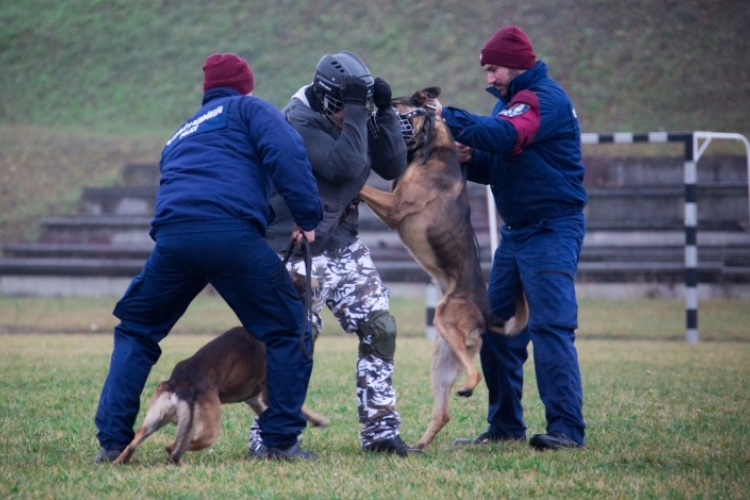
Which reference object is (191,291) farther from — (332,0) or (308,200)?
(332,0)

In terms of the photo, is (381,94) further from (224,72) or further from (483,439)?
(483,439)

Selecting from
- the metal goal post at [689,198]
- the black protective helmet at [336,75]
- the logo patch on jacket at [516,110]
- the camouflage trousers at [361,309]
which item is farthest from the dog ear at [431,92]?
the metal goal post at [689,198]

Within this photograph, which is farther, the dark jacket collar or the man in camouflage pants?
the man in camouflage pants

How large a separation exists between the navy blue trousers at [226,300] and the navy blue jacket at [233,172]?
10 cm

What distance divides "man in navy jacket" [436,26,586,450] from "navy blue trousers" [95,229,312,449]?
1268 millimetres

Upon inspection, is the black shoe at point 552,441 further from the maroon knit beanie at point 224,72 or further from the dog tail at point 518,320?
the maroon knit beanie at point 224,72

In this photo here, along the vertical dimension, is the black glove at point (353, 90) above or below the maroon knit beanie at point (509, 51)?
below

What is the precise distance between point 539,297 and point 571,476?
107cm

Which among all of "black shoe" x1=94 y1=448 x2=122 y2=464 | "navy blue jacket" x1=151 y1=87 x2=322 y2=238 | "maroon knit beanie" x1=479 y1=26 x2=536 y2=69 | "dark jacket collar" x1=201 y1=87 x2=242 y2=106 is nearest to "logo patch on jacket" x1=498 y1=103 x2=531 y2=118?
"maroon knit beanie" x1=479 y1=26 x2=536 y2=69

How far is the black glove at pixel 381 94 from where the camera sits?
15.4 ft

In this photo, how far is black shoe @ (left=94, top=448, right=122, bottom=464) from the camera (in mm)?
4457

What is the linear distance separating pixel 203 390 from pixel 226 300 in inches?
17.4

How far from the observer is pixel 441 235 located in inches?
208

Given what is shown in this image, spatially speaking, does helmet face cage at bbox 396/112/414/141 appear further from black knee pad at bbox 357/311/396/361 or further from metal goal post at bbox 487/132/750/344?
metal goal post at bbox 487/132/750/344
